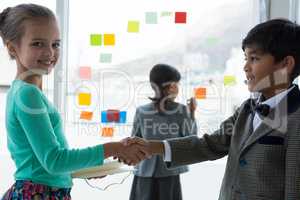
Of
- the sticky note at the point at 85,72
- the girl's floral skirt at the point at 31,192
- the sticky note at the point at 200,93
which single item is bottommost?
the girl's floral skirt at the point at 31,192

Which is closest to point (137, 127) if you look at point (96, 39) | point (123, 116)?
point (123, 116)

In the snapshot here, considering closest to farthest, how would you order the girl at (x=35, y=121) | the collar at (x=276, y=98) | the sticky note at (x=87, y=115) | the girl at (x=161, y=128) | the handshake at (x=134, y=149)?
the girl at (x=35, y=121) → the collar at (x=276, y=98) → the handshake at (x=134, y=149) → the girl at (x=161, y=128) → the sticky note at (x=87, y=115)

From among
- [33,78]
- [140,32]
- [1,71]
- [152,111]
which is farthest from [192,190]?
[33,78]

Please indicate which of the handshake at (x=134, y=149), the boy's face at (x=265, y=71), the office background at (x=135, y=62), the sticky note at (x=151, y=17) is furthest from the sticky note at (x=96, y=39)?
the boy's face at (x=265, y=71)

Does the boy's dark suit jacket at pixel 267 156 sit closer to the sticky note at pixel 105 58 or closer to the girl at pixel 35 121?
the girl at pixel 35 121

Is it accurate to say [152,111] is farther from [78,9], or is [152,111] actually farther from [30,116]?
[30,116]

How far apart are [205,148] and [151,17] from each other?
4.64 ft

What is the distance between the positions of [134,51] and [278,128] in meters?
1.62

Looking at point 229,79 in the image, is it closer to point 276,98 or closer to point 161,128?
point 161,128

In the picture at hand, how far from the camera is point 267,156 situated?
4.21 feet

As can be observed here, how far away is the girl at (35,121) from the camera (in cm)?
122

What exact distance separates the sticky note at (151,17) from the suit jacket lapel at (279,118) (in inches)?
59.1

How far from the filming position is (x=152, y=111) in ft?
8.18

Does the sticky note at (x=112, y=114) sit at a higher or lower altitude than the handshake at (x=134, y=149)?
higher
